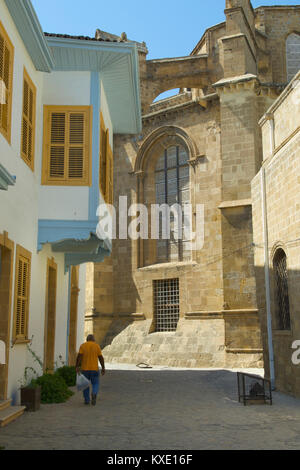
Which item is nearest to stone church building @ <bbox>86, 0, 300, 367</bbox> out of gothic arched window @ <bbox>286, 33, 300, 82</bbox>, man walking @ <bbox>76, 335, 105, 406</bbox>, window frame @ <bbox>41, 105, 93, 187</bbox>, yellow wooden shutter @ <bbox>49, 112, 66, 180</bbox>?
gothic arched window @ <bbox>286, 33, 300, 82</bbox>

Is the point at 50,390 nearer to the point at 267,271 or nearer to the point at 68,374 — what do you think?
the point at 68,374

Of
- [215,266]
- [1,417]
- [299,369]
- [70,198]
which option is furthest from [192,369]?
[1,417]

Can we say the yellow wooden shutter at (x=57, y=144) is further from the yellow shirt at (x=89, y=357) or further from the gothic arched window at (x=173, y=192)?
the gothic arched window at (x=173, y=192)

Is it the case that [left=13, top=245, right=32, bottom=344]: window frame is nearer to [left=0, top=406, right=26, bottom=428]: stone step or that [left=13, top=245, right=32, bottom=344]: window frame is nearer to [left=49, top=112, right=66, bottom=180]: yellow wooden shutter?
[left=0, top=406, right=26, bottom=428]: stone step

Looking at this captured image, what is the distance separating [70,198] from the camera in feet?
34.0

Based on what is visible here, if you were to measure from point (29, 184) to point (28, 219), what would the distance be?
620 millimetres

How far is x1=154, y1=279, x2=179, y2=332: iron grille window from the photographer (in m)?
22.3

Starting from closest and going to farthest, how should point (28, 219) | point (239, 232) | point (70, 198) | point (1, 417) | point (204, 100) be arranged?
point (1, 417), point (28, 219), point (70, 198), point (239, 232), point (204, 100)

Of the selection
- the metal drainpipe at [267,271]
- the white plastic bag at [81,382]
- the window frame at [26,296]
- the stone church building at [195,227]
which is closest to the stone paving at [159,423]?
the white plastic bag at [81,382]

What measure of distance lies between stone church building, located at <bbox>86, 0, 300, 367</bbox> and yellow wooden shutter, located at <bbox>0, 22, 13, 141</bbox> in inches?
505

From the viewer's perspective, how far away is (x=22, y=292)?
31.3 feet

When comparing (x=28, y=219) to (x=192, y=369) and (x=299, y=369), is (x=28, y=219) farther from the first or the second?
(x=192, y=369)

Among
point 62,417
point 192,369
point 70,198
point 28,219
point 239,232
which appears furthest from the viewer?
point 239,232

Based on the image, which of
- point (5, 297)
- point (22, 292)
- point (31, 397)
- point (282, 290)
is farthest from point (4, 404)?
point (282, 290)
